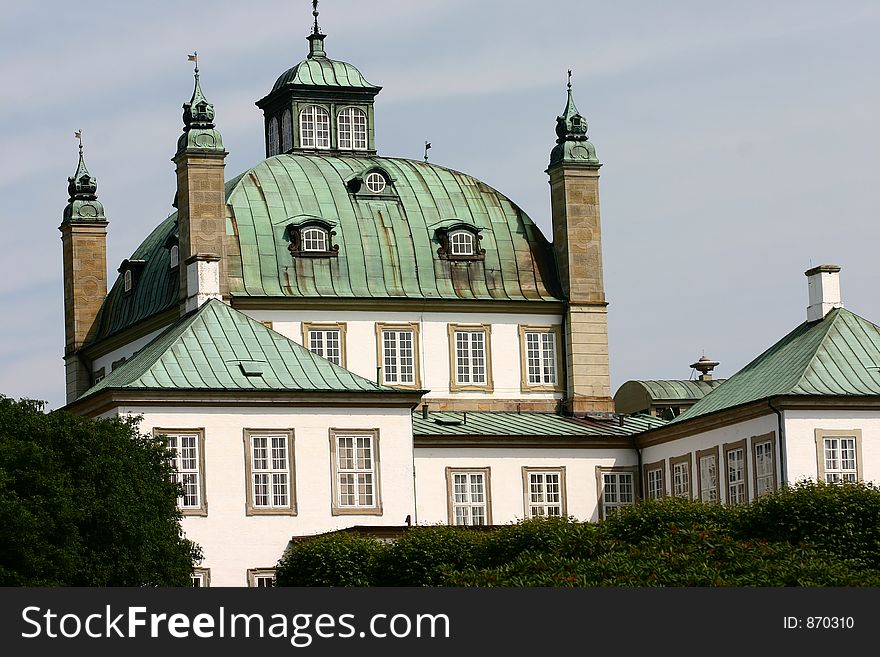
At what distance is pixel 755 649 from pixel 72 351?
6154 cm

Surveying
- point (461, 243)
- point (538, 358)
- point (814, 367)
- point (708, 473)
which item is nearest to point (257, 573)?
point (708, 473)

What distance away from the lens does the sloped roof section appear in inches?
3538

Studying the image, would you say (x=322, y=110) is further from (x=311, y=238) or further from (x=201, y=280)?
(x=201, y=280)

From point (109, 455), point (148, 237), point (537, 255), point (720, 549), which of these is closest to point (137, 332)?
point (148, 237)


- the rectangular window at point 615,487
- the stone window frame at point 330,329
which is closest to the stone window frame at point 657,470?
the rectangular window at point 615,487

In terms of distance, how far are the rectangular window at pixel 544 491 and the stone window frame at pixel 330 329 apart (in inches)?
302

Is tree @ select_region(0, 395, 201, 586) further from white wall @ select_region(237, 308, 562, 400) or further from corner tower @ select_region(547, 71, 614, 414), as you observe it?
corner tower @ select_region(547, 71, 614, 414)

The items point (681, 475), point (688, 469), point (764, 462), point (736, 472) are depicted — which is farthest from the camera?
point (681, 475)

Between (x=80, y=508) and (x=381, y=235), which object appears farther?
(x=381, y=235)

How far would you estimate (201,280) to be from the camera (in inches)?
3327

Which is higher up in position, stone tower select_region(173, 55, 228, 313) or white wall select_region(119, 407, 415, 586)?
stone tower select_region(173, 55, 228, 313)

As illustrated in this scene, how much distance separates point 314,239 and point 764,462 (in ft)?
64.0

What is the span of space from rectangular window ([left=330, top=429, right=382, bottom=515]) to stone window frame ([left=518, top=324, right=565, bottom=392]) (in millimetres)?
14364

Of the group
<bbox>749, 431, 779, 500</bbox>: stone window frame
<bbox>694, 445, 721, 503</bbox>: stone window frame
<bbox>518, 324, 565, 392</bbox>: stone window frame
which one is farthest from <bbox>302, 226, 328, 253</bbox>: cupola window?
<bbox>749, 431, 779, 500</bbox>: stone window frame
